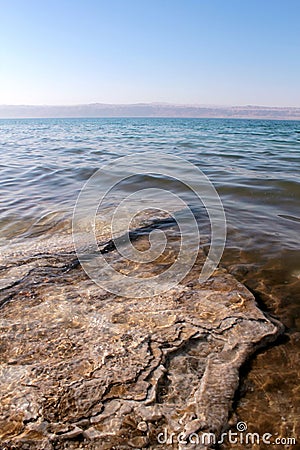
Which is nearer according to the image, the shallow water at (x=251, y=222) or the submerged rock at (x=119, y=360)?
the submerged rock at (x=119, y=360)

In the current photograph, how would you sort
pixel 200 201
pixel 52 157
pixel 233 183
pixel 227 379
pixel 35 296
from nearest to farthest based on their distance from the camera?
pixel 227 379 < pixel 35 296 < pixel 200 201 < pixel 233 183 < pixel 52 157

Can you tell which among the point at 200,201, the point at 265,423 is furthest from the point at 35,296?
the point at 200,201

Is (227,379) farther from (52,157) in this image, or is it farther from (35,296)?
(52,157)

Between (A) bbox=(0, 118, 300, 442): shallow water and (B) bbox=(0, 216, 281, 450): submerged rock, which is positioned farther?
(A) bbox=(0, 118, 300, 442): shallow water

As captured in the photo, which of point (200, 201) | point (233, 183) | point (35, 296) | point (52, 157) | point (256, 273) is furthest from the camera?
point (52, 157)

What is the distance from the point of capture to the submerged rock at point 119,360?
6.38 feet

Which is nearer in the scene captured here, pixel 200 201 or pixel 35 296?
pixel 35 296

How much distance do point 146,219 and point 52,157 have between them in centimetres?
1034

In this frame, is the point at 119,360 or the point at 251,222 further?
the point at 251,222

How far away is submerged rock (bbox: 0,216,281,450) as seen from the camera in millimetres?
1943

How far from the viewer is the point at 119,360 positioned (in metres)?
2.47

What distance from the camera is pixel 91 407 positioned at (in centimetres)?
207

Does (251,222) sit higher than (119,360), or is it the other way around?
(251,222)

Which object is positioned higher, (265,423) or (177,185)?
(177,185)
